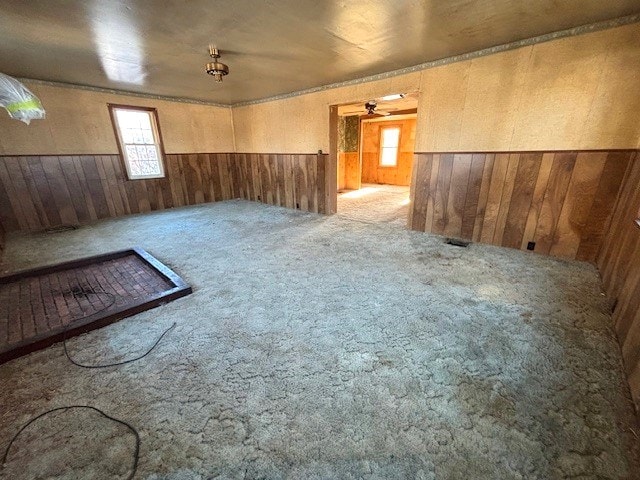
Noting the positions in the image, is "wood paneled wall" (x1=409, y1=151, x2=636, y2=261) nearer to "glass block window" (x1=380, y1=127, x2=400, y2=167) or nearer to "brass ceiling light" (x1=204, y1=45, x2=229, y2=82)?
"brass ceiling light" (x1=204, y1=45, x2=229, y2=82)

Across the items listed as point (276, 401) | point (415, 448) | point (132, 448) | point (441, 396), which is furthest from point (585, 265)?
point (132, 448)

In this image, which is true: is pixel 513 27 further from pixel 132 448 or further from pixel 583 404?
pixel 132 448

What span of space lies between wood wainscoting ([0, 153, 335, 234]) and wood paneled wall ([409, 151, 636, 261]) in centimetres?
205

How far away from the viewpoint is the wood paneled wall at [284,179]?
5.02 m

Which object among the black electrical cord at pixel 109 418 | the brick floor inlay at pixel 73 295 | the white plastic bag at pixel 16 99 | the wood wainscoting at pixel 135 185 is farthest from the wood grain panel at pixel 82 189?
the black electrical cord at pixel 109 418

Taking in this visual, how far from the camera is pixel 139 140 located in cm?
527

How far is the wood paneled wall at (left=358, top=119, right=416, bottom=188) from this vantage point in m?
8.33

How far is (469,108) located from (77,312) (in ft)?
14.5

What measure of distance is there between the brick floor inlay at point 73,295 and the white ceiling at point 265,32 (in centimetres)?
220

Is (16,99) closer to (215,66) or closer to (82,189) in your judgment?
(215,66)

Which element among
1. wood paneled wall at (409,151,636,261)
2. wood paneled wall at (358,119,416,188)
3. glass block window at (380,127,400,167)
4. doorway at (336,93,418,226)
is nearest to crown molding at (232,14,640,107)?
wood paneled wall at (409,151,636,261)

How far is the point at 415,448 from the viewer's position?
42.5 inches

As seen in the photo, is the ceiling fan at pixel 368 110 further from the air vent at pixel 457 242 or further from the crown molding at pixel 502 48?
the air vent at pixel 457 242

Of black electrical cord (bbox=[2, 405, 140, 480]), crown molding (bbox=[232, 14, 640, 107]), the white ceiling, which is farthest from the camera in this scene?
crown molding (bbox=[232, 14, 640, 107])
